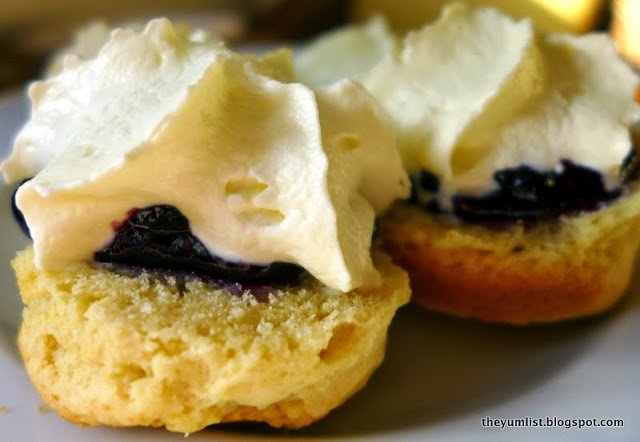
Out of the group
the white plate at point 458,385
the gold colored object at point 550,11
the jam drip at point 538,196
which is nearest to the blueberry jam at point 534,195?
the jam drip at point 538,196

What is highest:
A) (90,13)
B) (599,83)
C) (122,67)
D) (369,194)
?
(122,67)

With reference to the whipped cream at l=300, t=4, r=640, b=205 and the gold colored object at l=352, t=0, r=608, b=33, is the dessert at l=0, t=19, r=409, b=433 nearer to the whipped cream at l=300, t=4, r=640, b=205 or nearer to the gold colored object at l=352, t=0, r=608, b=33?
the whipped cream at l=300, t=4, r=640, b=205

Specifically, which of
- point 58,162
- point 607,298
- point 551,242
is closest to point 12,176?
point 58,162

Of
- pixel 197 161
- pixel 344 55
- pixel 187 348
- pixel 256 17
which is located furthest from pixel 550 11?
pixel 187 348

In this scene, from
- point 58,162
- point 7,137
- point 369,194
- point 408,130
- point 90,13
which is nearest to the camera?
point 58,162

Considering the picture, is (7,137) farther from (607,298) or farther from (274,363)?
(607,298)

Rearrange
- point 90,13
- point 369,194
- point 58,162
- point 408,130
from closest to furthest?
1. point 58,162
2. point 369,194
3. point 408,130
4. point 90,13
